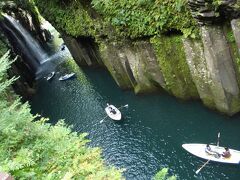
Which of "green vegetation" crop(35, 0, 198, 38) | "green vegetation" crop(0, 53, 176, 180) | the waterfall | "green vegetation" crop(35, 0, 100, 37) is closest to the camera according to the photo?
"green vegetation" crop(0, 53, 176, 180)

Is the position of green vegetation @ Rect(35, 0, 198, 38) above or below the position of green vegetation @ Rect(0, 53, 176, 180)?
below

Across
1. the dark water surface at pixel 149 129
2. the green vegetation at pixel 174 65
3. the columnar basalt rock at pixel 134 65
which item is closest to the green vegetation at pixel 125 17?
the green vegetation at pixel 174 65

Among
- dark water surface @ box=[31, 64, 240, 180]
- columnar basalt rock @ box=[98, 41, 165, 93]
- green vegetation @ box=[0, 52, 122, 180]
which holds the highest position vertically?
green vegetation @ box=[0, 52, 122, 180]

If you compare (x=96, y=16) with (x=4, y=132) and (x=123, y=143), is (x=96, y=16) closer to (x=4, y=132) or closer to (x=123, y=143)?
(x=123, y=143)

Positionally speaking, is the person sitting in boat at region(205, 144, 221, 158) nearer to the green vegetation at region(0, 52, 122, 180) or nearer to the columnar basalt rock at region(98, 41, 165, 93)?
the columnar basalt rock at region(98, 41, 165, 93)

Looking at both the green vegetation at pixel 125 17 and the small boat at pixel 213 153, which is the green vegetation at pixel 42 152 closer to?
the small boat at pixel 213 153

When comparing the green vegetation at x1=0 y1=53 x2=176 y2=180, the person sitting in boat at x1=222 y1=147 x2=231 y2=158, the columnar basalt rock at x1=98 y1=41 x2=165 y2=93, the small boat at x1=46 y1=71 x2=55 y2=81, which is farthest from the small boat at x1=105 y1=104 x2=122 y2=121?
the small boat at x1=46 y1=71 x2=55 y2=81

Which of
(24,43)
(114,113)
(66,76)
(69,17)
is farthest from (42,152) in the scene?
(24,43)
